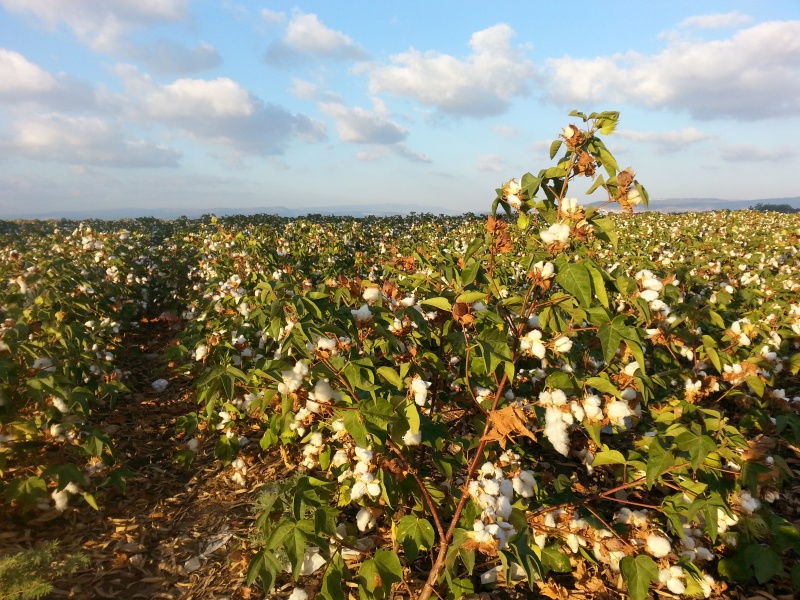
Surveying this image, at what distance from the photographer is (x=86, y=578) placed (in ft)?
9.78

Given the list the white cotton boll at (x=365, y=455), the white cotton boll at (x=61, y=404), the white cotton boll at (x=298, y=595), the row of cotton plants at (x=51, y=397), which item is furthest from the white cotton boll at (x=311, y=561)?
the white cotton boll at (x=61, y=404)

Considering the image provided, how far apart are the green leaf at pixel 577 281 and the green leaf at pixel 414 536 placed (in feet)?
4.83

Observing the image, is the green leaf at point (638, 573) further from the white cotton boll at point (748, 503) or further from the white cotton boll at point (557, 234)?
the white cotton boll at point (557, 234)

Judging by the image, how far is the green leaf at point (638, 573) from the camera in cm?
221

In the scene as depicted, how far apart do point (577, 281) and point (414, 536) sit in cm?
160

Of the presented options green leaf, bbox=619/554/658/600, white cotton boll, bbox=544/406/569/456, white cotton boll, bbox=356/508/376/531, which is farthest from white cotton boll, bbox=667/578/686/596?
white cotton boll, bbox=356/508/376/531

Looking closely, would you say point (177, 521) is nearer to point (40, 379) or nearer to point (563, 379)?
point (40, 379)

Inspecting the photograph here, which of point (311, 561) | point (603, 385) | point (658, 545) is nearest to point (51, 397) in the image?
point (311, 561)

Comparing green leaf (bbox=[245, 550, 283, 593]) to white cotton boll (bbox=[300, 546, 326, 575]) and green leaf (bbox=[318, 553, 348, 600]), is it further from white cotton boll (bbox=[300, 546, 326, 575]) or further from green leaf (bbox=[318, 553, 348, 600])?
white cotton boll (bbox=[300, 546, 326, 575])

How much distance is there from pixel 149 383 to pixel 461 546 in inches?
215

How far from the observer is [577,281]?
186 centimetres

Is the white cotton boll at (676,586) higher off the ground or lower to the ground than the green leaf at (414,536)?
lower

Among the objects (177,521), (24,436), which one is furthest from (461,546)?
(24,436)

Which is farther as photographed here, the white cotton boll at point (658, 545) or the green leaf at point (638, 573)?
the white cotton boll at point (658, 545)
